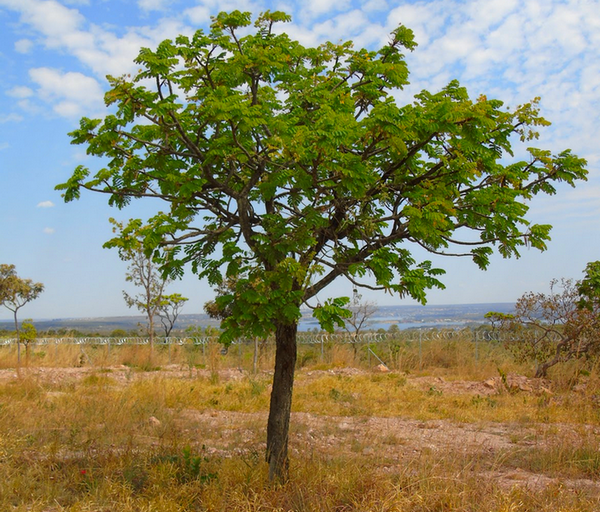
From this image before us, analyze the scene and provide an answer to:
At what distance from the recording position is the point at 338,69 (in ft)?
18.0

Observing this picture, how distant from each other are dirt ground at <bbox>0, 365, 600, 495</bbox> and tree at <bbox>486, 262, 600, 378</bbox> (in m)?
4.23

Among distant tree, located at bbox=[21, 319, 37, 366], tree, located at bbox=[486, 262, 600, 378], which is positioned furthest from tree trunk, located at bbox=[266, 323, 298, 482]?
distant tree, located at bbox=[21, 319, 37, 366]

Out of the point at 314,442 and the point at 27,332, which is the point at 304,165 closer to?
the point at 314,442

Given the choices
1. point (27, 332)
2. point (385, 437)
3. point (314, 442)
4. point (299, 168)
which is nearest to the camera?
point (299, 168)

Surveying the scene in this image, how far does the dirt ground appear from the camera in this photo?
6.20 metres

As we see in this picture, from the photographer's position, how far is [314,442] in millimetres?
7566

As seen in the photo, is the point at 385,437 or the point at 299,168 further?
the point at 385,437

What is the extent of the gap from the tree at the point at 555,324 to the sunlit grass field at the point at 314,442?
21.7 inches

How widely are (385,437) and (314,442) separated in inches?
40.5

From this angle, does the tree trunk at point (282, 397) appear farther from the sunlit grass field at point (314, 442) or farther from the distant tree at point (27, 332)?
the distant tree at point (27, 332)

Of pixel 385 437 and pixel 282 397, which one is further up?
pixel 282 397

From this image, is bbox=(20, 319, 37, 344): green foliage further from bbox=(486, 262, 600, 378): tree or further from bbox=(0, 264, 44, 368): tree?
bbox=(486, 262, 600, 378): tree

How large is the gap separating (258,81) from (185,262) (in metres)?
1.92

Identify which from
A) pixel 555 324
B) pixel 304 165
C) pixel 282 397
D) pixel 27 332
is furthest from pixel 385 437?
pixel 27 332
